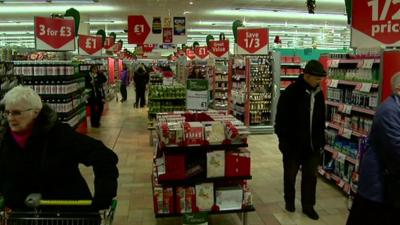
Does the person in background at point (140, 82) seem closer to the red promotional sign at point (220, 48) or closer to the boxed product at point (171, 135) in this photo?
the red promotional sign at point (220, 48)

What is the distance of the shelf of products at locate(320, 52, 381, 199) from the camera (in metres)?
5.36

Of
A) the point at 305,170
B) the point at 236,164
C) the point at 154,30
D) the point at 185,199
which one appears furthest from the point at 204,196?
the point at 154,30

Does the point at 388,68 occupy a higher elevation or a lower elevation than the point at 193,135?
higher

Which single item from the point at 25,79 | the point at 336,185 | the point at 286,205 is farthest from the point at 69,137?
the point at 25,79

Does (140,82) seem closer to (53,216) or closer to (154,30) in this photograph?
(154,30)

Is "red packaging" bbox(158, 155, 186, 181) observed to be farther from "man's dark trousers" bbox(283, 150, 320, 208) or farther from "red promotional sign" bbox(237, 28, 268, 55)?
"red promotional sign" bbox(237, 28, 268, 55)

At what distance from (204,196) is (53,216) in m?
2.03

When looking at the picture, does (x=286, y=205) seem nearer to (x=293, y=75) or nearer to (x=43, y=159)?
(x=43, y=159)

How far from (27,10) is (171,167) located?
15.2 meters

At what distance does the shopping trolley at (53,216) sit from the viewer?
7.93 ft

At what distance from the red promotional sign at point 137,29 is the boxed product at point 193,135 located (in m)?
10.4

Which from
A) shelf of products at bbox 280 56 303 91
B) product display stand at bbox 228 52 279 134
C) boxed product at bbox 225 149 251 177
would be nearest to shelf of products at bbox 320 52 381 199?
boxed product at bbox 225 149 251 177

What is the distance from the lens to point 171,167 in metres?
4.20

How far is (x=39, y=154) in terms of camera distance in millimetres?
2535
